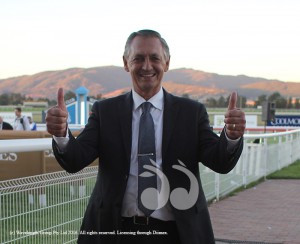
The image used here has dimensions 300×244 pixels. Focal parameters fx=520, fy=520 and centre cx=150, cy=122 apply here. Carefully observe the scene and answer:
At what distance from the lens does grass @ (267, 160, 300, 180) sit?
12.9m

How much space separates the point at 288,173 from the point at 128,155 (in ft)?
39.3

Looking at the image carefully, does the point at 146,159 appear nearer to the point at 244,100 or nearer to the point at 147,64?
the point at 147,64

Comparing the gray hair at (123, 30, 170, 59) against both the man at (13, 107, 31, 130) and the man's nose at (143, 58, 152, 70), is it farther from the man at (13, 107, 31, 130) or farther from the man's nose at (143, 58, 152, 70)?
the man at (13, 107, 31, 130)

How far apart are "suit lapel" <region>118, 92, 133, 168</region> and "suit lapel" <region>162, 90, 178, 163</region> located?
0.53ft

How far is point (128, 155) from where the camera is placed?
2.40m

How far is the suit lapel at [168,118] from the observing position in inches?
94.7

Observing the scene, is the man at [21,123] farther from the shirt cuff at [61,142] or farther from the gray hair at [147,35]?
the shirt cuff at [61,142]

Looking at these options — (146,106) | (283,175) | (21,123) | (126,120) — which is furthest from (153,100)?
(21,123)

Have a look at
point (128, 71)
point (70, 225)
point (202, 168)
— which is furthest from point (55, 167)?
point (128, 71)

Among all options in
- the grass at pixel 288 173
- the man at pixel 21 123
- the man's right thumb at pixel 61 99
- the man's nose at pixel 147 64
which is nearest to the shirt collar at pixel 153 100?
the man's nose at pixel 147 64

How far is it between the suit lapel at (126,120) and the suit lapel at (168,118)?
0.53ft

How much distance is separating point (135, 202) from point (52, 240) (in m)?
1.84

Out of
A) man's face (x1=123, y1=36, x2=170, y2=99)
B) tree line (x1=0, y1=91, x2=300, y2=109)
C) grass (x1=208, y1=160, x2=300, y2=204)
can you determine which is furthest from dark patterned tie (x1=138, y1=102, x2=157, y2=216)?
tree line (x1=0, y1=91, x2=300, y2=109)

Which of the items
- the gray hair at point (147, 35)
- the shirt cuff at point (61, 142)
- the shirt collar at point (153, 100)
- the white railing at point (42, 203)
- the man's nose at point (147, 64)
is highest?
the gray hair at point (147, 35)
